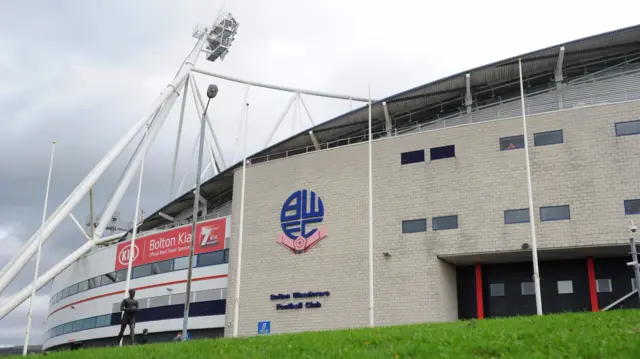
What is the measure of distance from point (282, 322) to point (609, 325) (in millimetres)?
24267

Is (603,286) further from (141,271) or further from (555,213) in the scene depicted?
(141,271)

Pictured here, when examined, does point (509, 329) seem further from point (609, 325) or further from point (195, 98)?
point (195, 98)

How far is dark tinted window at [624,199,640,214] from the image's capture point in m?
31.2

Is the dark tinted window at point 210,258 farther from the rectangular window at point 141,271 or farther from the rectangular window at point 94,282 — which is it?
the rectangular window at point 94,282

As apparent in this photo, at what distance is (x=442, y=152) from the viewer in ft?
119

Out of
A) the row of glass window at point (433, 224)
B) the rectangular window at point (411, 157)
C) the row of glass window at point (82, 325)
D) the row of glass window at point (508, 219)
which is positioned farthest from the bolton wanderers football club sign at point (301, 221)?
the row of glass window at point (82, 325)

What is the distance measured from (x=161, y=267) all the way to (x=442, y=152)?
77.1ft

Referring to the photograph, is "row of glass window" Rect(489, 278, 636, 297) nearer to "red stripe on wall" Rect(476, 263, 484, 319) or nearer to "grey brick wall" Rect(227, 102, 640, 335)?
"red stripe on wall" Rect(476, 263, 484, 319)

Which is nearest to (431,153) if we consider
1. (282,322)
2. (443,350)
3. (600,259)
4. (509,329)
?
(600,259)

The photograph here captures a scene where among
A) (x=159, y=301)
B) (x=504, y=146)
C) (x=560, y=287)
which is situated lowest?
(x=560, y=287)

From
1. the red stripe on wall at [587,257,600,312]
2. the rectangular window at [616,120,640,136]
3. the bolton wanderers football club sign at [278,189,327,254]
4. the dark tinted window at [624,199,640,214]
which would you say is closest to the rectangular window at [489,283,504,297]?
the red stripe on wall at [587,257,600,312]

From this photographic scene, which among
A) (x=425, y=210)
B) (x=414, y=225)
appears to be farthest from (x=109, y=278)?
(x=425, y=210)

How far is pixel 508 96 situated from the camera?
133ft

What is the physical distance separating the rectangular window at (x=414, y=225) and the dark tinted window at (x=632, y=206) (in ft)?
31.8
